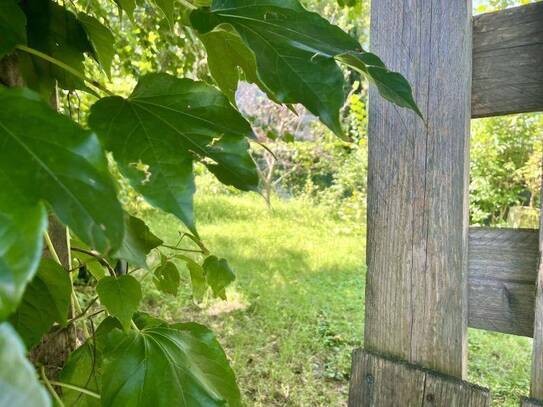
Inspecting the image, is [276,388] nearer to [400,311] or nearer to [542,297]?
[400,311]

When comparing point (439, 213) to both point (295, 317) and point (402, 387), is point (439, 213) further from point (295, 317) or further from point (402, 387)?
point (295, 317)

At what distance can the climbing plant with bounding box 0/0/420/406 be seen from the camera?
314 mm

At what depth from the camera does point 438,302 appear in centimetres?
91

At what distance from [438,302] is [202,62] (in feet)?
8.60

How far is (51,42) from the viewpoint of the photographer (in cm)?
70

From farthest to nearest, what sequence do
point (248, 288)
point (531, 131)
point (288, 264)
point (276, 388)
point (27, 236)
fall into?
point (531, 131) → point (288, 264) → point (248, 288) → point (276, 388) → point (27, 236)

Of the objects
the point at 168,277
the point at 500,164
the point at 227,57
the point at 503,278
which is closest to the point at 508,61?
the point at 503,278

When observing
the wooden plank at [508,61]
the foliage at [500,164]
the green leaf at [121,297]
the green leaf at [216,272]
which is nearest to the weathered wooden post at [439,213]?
the wooden plank at [508,61]

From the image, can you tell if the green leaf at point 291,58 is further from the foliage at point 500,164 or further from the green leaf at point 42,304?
the foliage at point 500,164

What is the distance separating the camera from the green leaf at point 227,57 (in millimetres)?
693

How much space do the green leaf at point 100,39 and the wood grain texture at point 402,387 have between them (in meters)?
0.70

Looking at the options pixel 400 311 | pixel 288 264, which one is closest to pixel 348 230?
pixel 288 264

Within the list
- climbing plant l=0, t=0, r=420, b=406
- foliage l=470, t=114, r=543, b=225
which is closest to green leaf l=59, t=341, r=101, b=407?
climbing plant l=0, t=0, r=420, b=406

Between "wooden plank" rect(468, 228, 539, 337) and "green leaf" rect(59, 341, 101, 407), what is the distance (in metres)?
0.63
